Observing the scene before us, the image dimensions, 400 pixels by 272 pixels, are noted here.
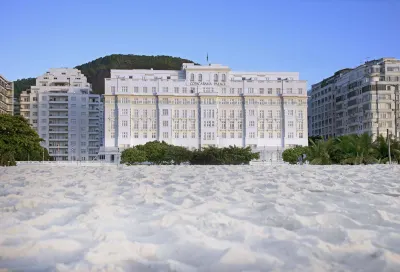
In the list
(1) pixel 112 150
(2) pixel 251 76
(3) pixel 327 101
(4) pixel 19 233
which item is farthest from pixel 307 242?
Result: (3) pixel 327 101

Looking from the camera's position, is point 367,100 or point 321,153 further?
point 367,100

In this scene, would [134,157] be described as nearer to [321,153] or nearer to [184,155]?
[184,155]

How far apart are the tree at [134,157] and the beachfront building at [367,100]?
37.4m

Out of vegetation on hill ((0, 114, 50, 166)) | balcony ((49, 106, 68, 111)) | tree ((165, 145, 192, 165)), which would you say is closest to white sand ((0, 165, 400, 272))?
vegetation on hill ((0, 114, 50, 166))

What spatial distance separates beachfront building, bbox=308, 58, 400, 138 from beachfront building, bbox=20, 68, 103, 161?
47.2 meters

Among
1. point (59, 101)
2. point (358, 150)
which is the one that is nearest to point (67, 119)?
point (59, 101)

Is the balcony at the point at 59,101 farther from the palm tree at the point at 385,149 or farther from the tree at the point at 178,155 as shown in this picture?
the palm tree at the point at 385,149

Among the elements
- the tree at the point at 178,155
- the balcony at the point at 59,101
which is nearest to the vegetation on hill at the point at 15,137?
the tree at the point at 178,155

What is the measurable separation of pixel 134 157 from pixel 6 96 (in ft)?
135

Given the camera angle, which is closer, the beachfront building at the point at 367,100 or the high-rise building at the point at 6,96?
the high-rise building at the point at 6,96

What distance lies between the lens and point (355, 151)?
127 feet

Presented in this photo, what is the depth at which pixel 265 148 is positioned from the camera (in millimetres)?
94125

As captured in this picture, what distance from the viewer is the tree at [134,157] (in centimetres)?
6731

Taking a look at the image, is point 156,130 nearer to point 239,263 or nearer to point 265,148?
point 265,148
